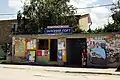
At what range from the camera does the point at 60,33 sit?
3569 cm

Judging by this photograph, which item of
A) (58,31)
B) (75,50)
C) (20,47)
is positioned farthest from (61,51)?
(20,47)

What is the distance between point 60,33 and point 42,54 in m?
3.18

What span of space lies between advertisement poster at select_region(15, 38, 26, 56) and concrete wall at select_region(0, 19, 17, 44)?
16088mm

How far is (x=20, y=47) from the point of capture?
126 feet

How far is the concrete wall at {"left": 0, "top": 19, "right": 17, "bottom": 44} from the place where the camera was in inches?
2149

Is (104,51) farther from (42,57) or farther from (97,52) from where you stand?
(42,57)

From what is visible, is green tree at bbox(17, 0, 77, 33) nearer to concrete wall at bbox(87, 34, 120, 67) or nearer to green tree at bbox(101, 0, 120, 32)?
green tree at bbox(101, 0, 120, 32)

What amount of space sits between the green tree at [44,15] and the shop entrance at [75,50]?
40.5ft

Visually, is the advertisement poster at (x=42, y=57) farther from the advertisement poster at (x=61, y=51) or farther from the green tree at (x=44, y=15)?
the green tree at (x=44, y=15)

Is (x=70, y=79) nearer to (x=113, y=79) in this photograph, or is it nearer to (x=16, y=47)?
(x=113, y=79)

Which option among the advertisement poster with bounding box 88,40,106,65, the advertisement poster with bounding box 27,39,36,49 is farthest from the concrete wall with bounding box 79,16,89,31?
the advertisement poster with bounding box 88,40,106,65

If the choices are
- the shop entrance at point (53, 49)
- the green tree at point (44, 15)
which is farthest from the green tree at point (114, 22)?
the shop entrance at point (53, 49)

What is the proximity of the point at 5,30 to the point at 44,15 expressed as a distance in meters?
8.99

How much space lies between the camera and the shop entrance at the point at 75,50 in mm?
36406
